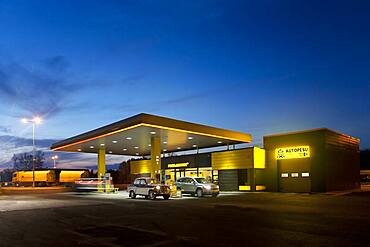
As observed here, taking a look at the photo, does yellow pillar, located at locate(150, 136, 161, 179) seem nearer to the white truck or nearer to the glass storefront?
the white truck

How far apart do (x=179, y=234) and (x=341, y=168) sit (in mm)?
29378

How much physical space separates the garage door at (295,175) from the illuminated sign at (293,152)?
54cm

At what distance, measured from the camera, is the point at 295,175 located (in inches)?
1375

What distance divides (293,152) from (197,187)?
35.7 ft

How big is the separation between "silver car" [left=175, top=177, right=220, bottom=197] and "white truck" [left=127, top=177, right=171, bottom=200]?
2.89 m

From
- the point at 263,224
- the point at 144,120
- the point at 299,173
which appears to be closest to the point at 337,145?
the point at 299,173

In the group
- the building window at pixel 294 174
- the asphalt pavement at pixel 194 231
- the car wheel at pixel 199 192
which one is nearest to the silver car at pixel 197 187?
the car wheel at pixel 199 192

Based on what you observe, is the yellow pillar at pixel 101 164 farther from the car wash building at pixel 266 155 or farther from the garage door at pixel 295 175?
the garage door at pixel 295 175

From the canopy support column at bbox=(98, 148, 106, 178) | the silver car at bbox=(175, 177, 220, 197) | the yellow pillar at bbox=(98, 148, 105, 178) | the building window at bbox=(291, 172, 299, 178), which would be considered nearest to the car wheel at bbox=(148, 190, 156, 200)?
the silver car at bbox=(175, 177, 220, 197)

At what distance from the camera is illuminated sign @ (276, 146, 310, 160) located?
33844 mm

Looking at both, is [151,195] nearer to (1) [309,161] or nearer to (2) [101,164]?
(1) [309,161]

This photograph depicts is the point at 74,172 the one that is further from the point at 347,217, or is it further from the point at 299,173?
the point at 347,217

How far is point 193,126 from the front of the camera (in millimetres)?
32219

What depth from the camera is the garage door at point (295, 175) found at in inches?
1341
